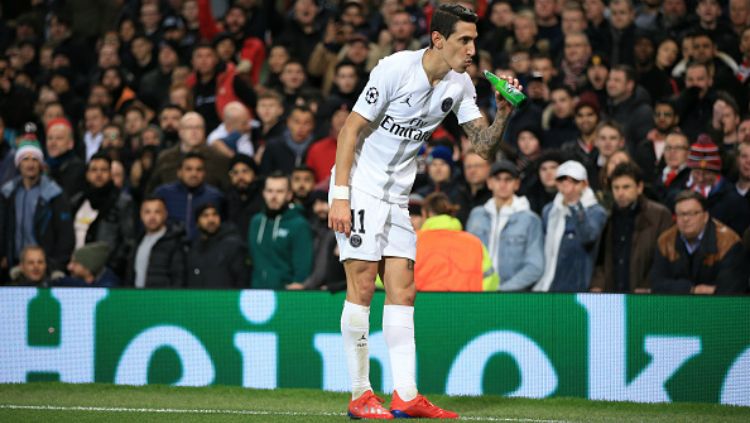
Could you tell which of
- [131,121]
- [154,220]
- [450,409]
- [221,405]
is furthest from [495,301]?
[131,121]

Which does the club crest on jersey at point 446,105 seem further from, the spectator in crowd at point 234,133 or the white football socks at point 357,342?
the spectator in crowd at point 234,133

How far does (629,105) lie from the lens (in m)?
13.2

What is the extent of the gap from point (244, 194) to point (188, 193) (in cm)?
56

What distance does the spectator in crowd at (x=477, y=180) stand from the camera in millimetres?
12266

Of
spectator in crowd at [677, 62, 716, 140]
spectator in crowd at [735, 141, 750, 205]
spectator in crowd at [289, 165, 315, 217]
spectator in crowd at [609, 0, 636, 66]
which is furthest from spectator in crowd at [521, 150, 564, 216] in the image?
spectator in crowd at [609, 0, 636, 66]

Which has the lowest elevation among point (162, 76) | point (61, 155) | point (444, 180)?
point (444, 180)

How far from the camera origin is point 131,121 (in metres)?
15.7

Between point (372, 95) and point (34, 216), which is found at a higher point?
point (372, 95)

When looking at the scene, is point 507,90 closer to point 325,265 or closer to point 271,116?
point 325,265

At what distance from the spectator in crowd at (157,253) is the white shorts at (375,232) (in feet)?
15.7

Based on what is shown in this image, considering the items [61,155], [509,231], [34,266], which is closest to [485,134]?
[509,231]

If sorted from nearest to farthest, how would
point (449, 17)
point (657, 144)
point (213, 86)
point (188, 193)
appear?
point (449, 17) → point (657, 144) → point (188, 193) → point (213, 86)

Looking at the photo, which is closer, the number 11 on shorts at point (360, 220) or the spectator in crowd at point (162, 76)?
the number 11 on shorts at point (360, 220)

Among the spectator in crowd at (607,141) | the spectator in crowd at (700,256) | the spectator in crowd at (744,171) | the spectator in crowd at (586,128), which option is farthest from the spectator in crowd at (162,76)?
the spectator in crowd at (700,256)
